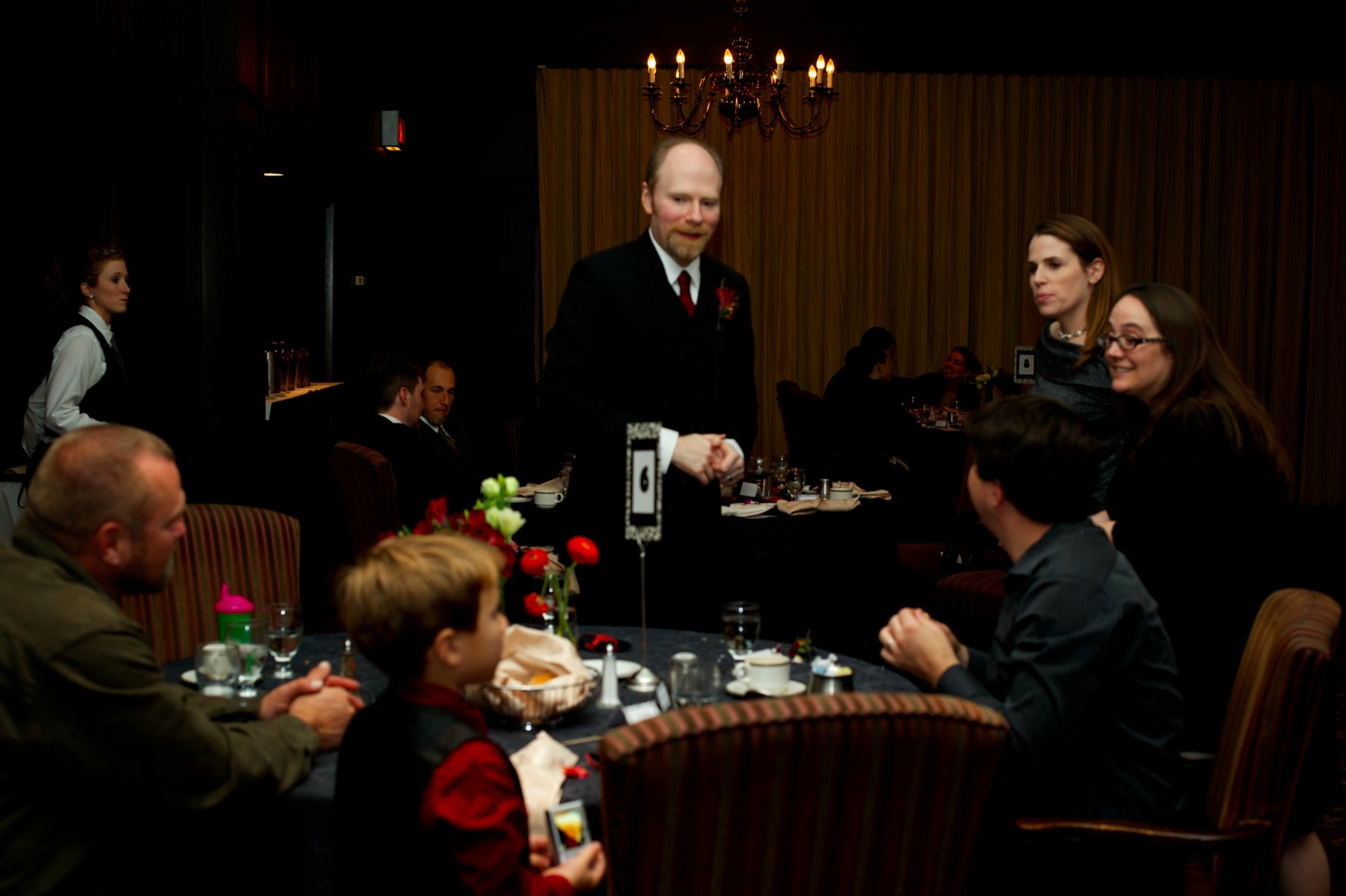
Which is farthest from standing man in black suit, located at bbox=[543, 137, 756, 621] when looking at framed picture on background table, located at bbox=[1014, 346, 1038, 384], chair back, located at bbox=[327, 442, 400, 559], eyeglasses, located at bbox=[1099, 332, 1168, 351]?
framed picture on background table, located at bbox=[1014, 346, 1038, 384]

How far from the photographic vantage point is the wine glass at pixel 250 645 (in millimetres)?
2289

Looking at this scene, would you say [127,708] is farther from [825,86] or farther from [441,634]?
[825,86]

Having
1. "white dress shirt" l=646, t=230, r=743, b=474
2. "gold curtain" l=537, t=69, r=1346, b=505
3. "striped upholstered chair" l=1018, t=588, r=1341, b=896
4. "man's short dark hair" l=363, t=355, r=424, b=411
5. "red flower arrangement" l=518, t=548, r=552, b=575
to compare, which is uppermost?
"gold curtain" l=537, t=69, r=1346, b=505

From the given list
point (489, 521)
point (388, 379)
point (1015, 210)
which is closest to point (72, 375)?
point (388, 379)

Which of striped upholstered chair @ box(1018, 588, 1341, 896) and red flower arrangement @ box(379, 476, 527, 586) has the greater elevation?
red flower arrangement @ box(379, 476, 527, 586)

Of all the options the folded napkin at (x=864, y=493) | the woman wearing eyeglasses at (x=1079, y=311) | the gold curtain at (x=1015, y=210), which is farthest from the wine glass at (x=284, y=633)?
the gold curtain at (x=1015, y=210)

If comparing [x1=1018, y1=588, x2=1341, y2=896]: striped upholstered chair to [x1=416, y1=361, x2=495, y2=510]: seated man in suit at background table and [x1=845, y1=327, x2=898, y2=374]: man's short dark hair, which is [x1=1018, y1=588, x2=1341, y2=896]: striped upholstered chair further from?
[x1=845, y1=327, x2=898, y2=374]: man's short dark hair

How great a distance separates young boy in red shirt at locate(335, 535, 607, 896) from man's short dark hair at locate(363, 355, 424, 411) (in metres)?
3.27

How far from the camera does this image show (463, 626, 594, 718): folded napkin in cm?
201

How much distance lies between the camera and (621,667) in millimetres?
2369

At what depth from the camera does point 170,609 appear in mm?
2838

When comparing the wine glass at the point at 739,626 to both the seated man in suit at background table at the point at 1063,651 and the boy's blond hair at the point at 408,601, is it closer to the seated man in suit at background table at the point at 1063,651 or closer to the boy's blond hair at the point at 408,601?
the seated man in suit at background table at the point at 1063,651

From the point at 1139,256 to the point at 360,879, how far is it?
31.0ft

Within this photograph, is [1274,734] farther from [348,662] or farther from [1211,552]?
[348,662]
